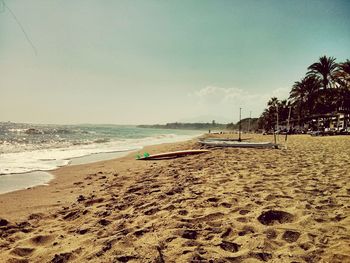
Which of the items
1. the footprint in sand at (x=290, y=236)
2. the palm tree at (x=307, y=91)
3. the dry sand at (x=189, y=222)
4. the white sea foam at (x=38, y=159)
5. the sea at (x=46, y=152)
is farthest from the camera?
the palm tree at (x=307, y=91)

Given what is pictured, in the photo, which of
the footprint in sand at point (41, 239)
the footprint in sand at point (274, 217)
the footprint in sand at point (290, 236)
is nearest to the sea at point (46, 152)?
the footprint in sand at point (41, 239)

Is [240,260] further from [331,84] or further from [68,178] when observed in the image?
[331,84]

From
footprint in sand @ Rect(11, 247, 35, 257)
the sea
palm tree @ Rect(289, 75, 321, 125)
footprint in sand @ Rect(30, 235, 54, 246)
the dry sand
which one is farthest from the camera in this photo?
palm tree @ Rect(289, 75, 321, 125)

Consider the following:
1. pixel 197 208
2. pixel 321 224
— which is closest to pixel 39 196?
pixel 197 208

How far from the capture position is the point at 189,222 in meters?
3.64

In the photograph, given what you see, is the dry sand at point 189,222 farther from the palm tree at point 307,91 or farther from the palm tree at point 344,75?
the palm tree at point 307,91

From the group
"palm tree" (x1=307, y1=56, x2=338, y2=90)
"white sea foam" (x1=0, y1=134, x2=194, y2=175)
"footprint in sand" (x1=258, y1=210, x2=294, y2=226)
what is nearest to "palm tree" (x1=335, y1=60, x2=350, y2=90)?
"palm tree" (x1=307, y1=56, x2=338, y2=90)

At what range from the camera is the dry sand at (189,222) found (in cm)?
283

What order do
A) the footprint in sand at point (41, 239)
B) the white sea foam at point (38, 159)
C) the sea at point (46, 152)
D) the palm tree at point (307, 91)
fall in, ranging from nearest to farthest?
the footprint in sand at point (41, 239) → the sea at point (46, 152) → the white sea foam at point (38, 159) → the palm tree at point (307, 91)

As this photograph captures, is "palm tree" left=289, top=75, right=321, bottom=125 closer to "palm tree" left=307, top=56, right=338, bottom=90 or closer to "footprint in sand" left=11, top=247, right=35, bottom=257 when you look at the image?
"palm tree" left=307, top=56, right=338, bottom=90

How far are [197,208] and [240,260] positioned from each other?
159 cm

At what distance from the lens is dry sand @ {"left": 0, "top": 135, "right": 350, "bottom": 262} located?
2835 mm

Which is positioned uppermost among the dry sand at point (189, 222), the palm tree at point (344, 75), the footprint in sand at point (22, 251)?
the palm tree at point (344, 75)

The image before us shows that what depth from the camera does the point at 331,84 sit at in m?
45.2
